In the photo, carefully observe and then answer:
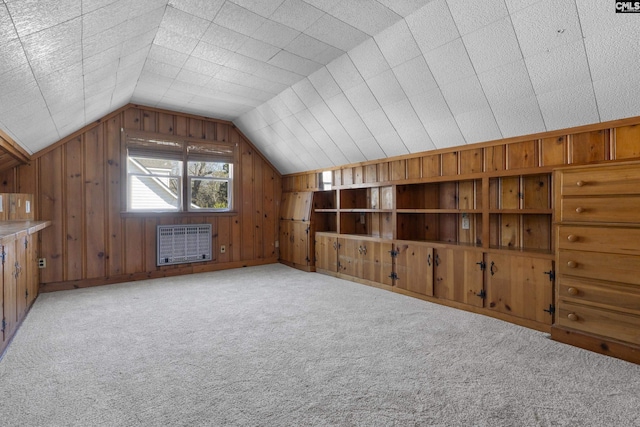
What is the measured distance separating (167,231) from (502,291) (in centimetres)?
462

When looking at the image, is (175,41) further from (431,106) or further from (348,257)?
(348,257)

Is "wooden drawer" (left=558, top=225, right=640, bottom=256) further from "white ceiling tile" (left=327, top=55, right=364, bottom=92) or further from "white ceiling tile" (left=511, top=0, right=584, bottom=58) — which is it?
"white ceiling tile" (left=327, top=55, right=364, bottom=92)

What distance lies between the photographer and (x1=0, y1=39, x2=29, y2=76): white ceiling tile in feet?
5.16

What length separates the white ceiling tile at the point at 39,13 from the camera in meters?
1.40

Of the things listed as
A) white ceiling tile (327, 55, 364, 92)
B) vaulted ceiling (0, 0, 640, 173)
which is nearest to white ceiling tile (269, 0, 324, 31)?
vaulted ceiling (0, 0, 640, 173)

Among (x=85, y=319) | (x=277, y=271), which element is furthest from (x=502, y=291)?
(x=85, y=319)

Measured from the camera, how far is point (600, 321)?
7.64 feet

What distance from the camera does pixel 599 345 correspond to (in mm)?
2322

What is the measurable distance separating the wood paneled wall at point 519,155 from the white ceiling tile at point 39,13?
336 centimetres

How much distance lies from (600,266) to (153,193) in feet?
18.0

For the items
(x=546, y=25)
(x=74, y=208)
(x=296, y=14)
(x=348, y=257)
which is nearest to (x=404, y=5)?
(x=296, y=14)

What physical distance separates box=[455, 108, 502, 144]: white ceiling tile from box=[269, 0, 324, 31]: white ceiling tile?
1.66 meters

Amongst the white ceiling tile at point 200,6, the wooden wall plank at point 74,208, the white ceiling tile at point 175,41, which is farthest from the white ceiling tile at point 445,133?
the wooden wall plank at point 74,208

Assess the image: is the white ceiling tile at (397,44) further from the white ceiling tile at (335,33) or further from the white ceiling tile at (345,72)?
the white ceiling tile at (345,72)
